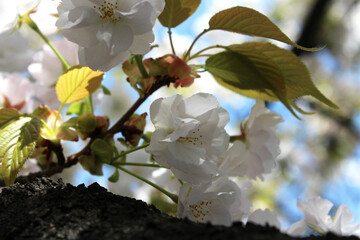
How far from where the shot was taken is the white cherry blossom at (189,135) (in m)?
0.54

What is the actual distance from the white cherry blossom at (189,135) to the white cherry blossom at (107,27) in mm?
83

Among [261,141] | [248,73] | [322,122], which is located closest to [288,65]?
[248,73]

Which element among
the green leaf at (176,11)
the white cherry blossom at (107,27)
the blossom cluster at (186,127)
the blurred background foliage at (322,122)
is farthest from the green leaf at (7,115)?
the blurred background foliage at (322,122)

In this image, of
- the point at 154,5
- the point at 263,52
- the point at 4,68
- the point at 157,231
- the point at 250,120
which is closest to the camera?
the point at 157,231

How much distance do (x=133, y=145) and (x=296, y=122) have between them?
2.79 m

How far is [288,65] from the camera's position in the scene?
622 millimetres

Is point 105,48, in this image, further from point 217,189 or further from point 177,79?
point 217,189

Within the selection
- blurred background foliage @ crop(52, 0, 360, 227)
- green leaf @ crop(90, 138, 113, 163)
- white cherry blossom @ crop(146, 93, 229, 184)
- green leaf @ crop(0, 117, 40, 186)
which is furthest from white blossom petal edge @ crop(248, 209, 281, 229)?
blurred background foliage @ crop(52, 0, 360, 227)

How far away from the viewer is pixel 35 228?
1.31ft

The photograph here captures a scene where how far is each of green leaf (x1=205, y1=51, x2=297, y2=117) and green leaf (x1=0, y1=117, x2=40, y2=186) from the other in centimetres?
29

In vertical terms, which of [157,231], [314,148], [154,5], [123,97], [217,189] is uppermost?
[154,5]

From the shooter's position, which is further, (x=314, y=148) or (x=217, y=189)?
(x=314, y=148)

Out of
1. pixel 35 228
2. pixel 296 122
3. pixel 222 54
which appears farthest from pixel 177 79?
pixel 296 122

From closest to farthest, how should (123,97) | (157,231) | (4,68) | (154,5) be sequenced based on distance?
(157,231)
(154,5)
(4,68)
(123,97)
